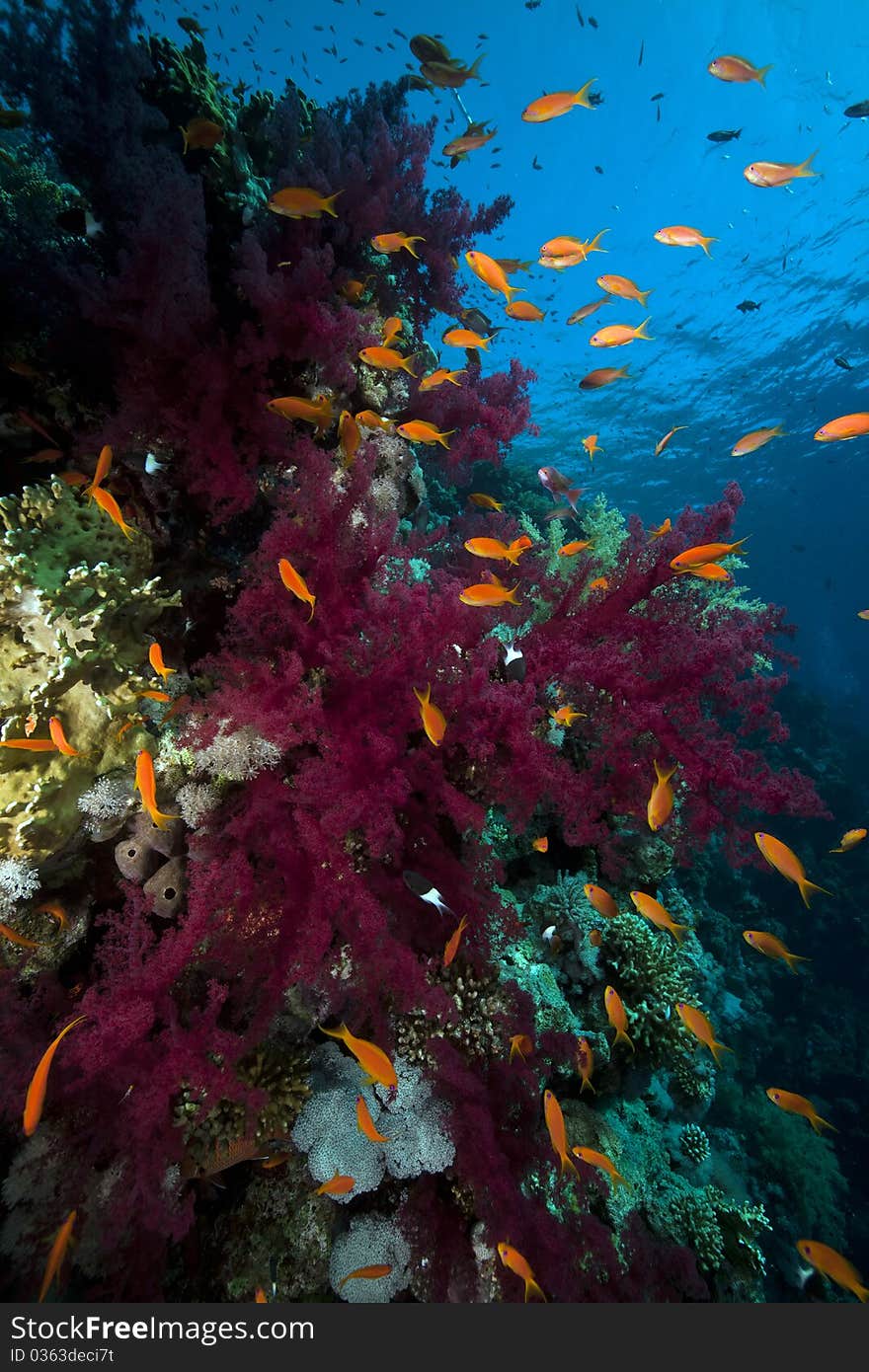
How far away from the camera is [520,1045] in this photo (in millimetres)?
3145

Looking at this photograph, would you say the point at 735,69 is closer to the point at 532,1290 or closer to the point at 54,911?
the point at 54,911

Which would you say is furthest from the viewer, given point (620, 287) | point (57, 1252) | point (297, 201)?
point (620, 287)

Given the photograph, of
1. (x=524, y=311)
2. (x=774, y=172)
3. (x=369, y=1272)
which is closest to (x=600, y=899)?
(x=369, y=1272)

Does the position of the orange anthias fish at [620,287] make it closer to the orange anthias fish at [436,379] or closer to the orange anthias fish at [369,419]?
the orange anthias fish at [436,379]

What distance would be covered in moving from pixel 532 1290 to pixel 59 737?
3612 mm

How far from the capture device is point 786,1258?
7.11 m

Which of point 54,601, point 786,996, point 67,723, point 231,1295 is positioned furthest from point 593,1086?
point 786,996

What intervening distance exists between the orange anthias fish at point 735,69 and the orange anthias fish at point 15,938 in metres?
8.82

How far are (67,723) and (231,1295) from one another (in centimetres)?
313

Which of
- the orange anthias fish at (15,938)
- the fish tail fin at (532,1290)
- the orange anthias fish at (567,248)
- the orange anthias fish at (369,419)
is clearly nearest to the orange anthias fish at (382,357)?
the orange anthias fish at (369,419)

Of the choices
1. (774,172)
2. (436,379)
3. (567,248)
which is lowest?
(436,379)

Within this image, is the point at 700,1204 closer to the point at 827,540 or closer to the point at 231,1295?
the point at 231,1295

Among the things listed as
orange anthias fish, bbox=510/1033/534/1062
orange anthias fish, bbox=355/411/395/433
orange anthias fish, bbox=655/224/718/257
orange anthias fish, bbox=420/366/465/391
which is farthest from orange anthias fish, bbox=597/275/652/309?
orange anthias fish, bbox=510/1033/534/1062

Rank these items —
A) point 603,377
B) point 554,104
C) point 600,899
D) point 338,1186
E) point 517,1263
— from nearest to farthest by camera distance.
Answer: point 517,1263 → point 338,1186 → point 600,899 → point 554,104 → point 603,377
